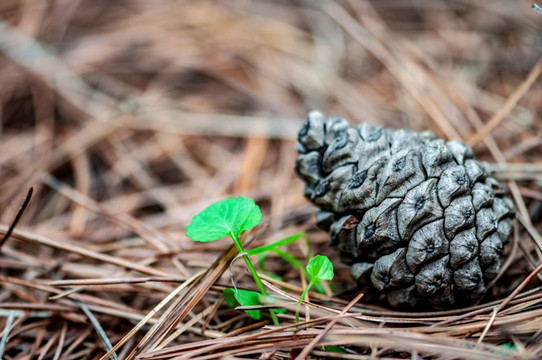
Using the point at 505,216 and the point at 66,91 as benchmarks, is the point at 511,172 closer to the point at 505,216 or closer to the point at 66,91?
the point at 505,216

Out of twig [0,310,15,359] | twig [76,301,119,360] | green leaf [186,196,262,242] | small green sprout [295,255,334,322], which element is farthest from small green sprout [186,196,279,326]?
twig [0,310,15,359]

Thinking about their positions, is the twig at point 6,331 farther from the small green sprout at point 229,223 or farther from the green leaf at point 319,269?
the green leaf at point 319,269

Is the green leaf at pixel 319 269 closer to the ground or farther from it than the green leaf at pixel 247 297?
farther from it

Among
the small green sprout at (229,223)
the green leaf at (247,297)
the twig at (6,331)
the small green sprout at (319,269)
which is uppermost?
the small green sprout at (229,223)

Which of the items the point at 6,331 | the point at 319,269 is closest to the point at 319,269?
the point at 319,269

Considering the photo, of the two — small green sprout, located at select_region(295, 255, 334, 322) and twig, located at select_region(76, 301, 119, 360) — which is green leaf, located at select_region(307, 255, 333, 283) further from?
twig, located at select_region(76, 301, 119, 360)

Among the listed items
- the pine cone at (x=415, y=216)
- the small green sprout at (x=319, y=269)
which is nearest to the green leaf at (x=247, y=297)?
the small green sprout at (x=319, y=269)

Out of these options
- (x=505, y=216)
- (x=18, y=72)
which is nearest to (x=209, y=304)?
(x=505, y=216)
